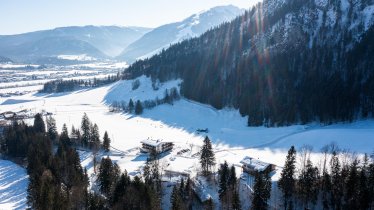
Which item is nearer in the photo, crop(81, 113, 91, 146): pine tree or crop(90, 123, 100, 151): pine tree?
crop(90, 123, 100, 151): pine tree

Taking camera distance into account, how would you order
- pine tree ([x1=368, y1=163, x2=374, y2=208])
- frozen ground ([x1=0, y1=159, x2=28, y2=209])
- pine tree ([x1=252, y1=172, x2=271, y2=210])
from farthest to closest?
frozen ground ([x1=0, y1=159, x2=28, y2=209]) → pine tree ([x1=252, y1=172, x2=271, y2=210]) → pine tree ([x1=368, y1=163, x2=374, y2=208])

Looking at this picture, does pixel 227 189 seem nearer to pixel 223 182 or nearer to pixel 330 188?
pixel 223 182

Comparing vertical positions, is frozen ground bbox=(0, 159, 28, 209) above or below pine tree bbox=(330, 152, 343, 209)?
below

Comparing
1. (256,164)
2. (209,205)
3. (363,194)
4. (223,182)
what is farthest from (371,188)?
(209,205)

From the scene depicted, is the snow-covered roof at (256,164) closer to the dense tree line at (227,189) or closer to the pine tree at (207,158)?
the pine tree at (207,158)

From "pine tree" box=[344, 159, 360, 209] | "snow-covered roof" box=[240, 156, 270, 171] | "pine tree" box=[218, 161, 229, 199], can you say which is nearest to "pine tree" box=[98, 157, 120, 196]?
"pine tree" box=[218, 161, 229, 199]

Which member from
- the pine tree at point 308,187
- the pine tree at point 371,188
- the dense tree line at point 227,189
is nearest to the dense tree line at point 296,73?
the pine tree at point 308,187

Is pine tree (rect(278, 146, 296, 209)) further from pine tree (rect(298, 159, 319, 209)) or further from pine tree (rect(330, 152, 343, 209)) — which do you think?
pine tree (rect(330, 152, 343, 209))

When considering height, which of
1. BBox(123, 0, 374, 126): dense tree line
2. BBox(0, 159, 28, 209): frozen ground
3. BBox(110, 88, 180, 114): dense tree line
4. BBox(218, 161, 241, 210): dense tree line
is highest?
BBox(123, 0, 374, 126): dense tree line
